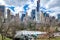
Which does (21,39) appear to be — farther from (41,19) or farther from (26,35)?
(41,19)

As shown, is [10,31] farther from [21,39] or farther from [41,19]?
[41,19]

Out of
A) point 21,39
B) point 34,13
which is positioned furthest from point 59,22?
point 21,39

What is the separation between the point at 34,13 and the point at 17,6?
1.53ft

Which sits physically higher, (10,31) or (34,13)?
(34,13)

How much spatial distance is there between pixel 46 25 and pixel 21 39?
739mm

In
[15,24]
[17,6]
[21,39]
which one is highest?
[17,6]

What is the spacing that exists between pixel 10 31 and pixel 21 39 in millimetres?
342

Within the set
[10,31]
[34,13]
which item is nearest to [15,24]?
[10,31]

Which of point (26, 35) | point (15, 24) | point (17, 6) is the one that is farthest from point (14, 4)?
point (26, 35)

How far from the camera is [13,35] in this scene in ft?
17.1

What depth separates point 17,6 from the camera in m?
5.32

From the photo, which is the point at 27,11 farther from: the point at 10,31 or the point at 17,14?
the point at 10,31

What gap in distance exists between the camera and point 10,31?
17.2 feet

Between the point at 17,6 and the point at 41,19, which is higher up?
the point at 17,6
